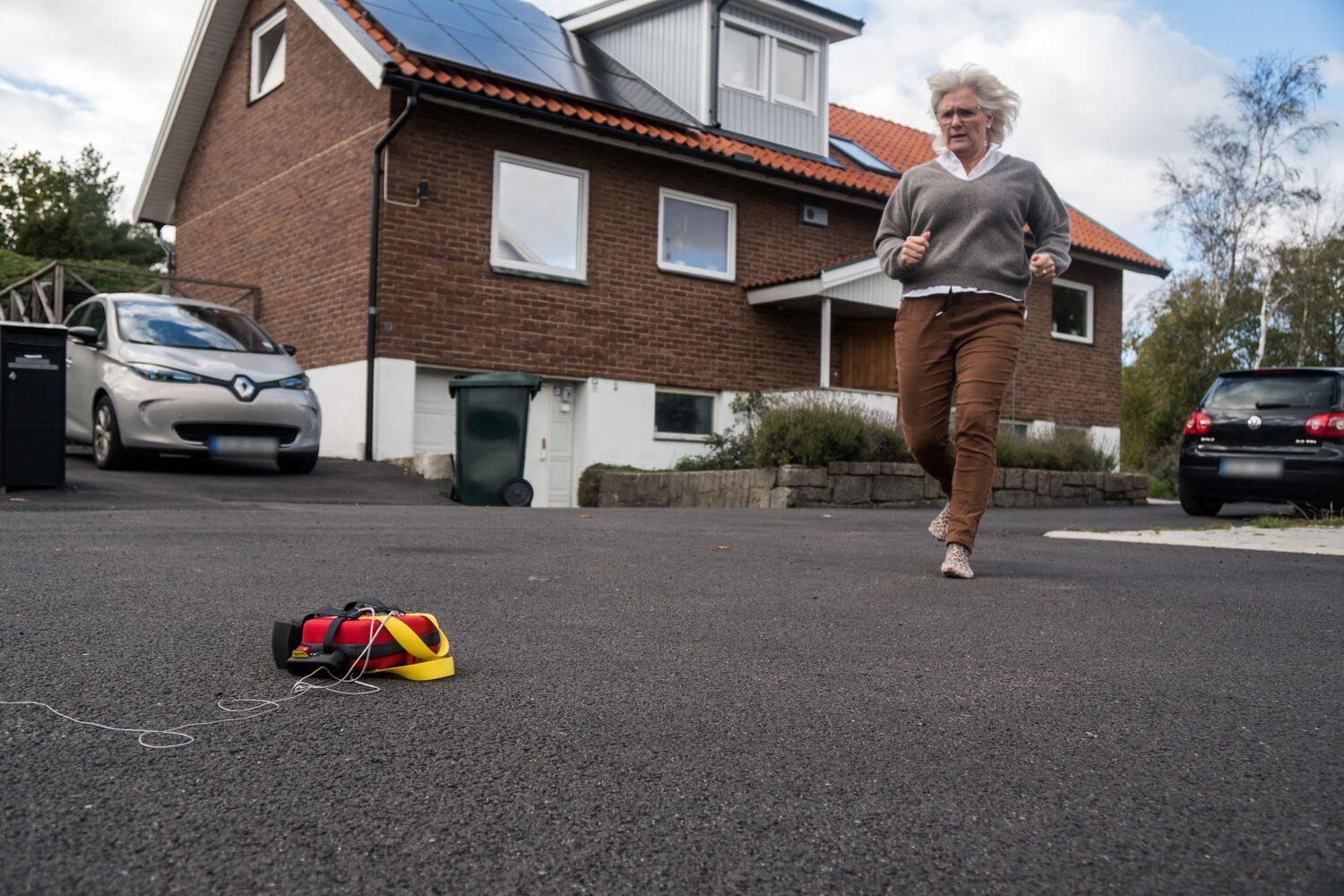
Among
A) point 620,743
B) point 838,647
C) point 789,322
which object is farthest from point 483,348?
point 620,743

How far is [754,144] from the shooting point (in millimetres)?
18656

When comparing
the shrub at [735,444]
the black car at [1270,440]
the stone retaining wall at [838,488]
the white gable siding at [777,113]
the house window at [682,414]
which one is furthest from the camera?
the white gable siding at [777,113]

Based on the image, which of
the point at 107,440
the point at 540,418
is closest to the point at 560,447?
the point at 540,418

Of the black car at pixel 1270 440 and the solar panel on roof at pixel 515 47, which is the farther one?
the solar panel on roof at pixel 515 47

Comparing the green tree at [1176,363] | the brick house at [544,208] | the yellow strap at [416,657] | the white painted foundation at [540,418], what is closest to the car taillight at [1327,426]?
the white painted foundation at [540,418]

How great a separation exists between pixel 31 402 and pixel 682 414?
10001mm

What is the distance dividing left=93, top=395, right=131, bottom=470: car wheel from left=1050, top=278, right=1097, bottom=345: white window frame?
16792mm

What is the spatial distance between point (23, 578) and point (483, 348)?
11.1 metres

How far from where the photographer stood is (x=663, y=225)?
17.4 meters

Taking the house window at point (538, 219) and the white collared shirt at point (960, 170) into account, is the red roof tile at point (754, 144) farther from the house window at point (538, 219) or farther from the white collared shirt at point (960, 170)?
the white collared shirt at point (960, 170)

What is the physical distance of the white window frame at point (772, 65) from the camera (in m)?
18.6

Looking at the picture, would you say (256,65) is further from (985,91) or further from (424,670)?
(424,670)

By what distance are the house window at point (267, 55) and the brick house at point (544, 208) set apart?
4 centimetres

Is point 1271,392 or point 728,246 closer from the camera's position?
point 1271,392
